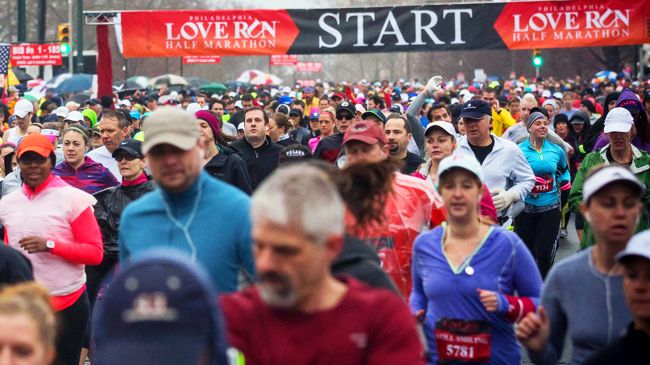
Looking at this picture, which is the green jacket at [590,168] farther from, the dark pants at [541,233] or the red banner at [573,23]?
the red banner at [573,23]

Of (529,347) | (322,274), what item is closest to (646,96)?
(529,347)

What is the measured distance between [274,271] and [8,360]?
0.85 metres

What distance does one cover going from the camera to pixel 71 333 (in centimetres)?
819

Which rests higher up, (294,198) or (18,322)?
(294,198)

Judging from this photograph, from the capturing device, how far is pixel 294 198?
3.20 m

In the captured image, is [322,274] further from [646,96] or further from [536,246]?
[646,96]

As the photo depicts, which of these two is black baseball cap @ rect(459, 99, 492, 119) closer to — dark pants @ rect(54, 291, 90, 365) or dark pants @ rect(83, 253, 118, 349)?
dark pants @ rect(83, 253, 118, 349)

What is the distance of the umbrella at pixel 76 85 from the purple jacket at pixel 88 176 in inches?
1220

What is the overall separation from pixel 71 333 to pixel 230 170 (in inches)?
106

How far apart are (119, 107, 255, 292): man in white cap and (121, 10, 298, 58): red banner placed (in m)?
16.6

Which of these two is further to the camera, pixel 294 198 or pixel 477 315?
pixel 477 315

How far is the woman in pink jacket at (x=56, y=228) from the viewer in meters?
7.99

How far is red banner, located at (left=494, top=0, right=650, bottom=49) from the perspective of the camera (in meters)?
20.4

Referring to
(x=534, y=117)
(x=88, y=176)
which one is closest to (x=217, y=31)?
(x=534, y=117)
